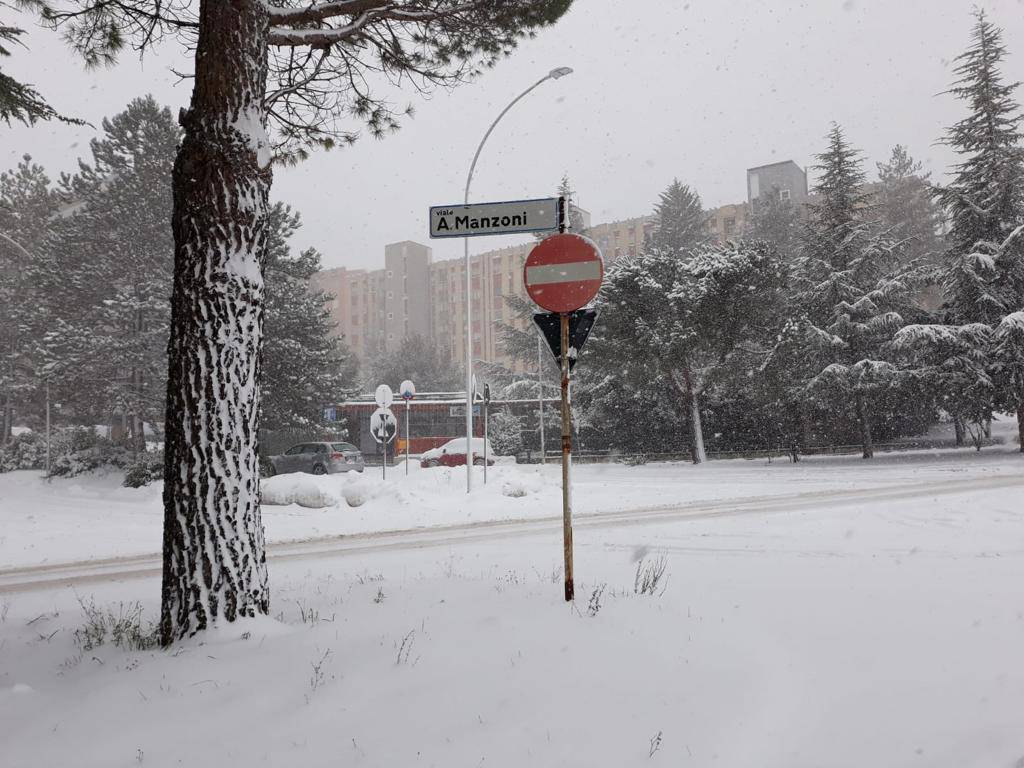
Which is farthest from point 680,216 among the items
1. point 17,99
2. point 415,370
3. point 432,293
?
point 432,293

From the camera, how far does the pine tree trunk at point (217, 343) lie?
421 cm

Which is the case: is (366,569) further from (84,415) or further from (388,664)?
(84,415)

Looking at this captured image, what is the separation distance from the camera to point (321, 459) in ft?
87.6

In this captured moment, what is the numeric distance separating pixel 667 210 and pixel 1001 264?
30.7 m

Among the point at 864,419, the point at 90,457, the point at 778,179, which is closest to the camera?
the point at 90,457

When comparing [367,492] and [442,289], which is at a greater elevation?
[442,289]

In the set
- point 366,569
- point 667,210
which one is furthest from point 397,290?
point 366,569

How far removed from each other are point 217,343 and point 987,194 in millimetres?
29020

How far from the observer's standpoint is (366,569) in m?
7.54

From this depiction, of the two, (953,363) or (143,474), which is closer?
(143,474)

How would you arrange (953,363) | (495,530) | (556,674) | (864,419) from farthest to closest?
(864,419) → (953,363) → (495,530) → (556,674)

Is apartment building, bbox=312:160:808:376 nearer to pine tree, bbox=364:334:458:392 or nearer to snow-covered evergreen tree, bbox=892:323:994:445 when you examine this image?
pine tree, bbox=364:334:458:392

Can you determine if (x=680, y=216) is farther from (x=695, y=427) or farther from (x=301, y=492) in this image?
(x=301, y=492)

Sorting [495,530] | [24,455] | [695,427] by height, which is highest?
[695,427]
